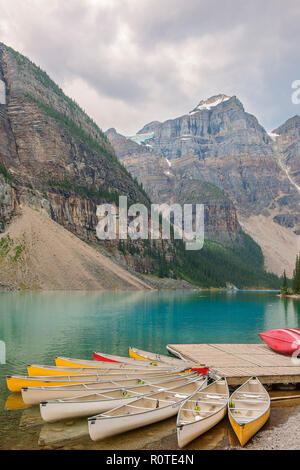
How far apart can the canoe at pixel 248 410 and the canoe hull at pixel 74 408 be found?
209 inches

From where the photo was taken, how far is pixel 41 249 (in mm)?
141375

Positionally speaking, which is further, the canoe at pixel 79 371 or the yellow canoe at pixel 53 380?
the canoe at pixel 79 371

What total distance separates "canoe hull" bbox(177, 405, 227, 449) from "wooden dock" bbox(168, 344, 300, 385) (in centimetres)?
784

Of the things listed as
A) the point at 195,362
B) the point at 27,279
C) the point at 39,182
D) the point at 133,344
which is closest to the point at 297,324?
the point at 133,344

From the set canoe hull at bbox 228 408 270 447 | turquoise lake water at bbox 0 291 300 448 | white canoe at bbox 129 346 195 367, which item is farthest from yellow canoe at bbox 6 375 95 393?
canoe hull at bbox 228 408 270 447

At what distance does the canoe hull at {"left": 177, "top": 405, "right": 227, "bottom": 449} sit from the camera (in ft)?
51.4

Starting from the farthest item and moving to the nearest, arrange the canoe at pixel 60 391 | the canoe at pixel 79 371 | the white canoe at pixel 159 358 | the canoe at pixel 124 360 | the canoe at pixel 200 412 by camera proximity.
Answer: the white canoe at pixel 159 358
the canoe at pixel 124 360
the canoe at pixel 79 371
the canoe at pixel 60 391
the canoe at pixel 200 412

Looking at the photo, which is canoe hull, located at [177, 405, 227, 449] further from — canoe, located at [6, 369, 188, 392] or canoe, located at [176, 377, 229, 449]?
canoe, located at [6, 369, 188, 392]

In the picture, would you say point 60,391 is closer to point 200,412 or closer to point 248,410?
point 200,412

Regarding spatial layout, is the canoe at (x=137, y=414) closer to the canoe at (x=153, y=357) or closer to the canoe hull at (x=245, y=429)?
the canoe hull at (x=245, y=429)

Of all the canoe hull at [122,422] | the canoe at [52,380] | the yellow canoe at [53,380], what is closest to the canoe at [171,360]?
the yellow canoe at [53,380]

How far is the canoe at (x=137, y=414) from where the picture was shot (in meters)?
16.1
